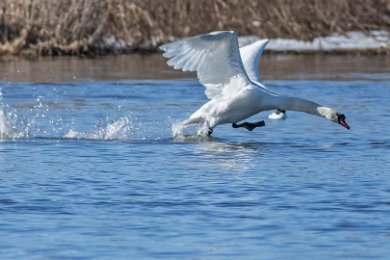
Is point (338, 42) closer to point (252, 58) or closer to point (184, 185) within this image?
point (252, 58)

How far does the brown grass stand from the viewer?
25.9 metres

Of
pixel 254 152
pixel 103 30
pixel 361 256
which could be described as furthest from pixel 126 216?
pixel 103 30

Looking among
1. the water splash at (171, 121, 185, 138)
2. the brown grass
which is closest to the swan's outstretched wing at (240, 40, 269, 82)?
the water splash at (171, 121, 185, 138)

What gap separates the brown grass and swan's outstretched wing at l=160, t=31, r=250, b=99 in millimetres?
12104

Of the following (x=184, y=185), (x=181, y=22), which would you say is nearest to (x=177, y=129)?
(x=184, y=185)

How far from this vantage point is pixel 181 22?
2797 centimetres

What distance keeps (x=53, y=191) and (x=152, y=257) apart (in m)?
2.67

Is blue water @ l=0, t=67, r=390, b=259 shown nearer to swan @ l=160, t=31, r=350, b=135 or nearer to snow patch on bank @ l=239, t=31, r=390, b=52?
swan @ l=160, t=31, r=350, b=135

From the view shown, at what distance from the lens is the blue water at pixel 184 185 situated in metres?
8.61

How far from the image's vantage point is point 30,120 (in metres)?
16.0

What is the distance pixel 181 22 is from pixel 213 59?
566 inches

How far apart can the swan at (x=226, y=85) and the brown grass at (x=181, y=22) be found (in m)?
12.0

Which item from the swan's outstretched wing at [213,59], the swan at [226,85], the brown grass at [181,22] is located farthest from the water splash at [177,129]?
the brown grass at [181,22]

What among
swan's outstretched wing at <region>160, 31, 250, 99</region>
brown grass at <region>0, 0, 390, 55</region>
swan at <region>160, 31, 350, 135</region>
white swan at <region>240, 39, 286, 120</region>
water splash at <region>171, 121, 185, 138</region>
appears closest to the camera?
swan's outstretched wing at <region>160, 31, 250, 99</region>
